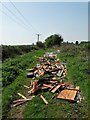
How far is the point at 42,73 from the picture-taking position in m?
13.9

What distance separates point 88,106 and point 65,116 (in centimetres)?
130

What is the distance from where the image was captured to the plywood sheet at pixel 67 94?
8.90 m

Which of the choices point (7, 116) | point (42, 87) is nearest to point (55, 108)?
point (7, 116)

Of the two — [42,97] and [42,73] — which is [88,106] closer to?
[42,97]

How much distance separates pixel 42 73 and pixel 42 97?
4.94 metres

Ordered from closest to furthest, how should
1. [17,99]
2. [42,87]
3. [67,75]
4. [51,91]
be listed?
[17,99]
[51,91]
[42,87]
[67,75]

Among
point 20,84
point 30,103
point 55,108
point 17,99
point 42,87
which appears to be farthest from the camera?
point 20,84

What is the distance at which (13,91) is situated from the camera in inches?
396

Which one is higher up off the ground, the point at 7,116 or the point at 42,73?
the point at 42,73

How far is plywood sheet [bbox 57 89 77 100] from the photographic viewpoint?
29.2 ft

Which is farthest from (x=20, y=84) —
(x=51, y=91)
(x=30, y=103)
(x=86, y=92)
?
(x=86, y=92)

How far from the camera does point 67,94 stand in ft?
30.6

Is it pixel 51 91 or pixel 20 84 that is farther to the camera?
pixel 20 84

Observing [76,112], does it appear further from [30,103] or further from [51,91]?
[51,91]
